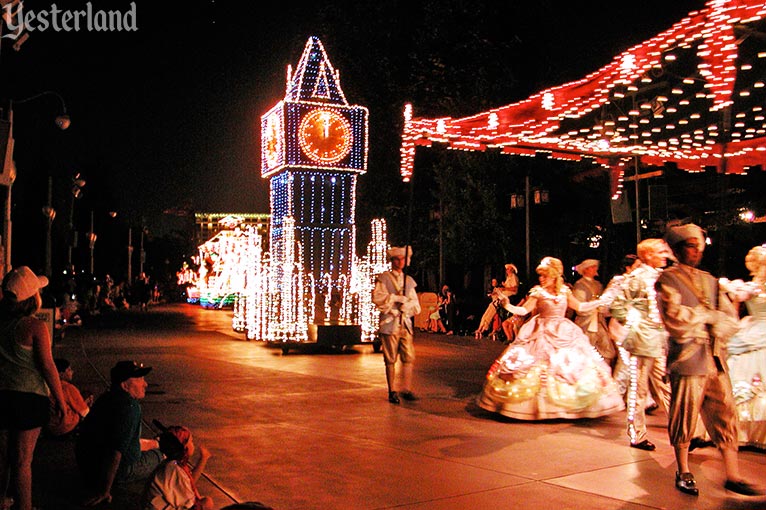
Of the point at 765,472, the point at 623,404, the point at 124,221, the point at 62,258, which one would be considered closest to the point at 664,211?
the point at 623,404

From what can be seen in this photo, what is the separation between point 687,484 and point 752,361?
190 centimetres

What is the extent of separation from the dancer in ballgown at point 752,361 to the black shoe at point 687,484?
1.51m

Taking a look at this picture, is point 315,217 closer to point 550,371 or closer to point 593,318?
point 593,318

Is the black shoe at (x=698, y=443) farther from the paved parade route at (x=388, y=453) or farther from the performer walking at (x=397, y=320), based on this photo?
the performer walking at (x=397, y=320)

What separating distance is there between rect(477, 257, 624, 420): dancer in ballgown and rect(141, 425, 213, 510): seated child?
14.0 ft

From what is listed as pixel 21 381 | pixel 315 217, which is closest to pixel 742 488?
pixel 21 381

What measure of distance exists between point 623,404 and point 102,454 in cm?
534

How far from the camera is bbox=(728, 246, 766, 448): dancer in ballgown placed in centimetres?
650

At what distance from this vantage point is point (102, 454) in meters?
5.21

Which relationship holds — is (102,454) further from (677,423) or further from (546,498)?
(677,423)

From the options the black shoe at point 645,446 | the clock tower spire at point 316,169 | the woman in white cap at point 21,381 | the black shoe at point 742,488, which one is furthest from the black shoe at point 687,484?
the clock tower spire at point 316,169

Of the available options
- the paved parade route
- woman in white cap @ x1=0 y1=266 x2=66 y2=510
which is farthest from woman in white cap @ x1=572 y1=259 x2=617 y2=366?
woman in white cap @ x1=0 y1=266 x2=66 y2=510

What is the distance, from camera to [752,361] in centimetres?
667

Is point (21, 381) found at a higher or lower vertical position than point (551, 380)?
higher
